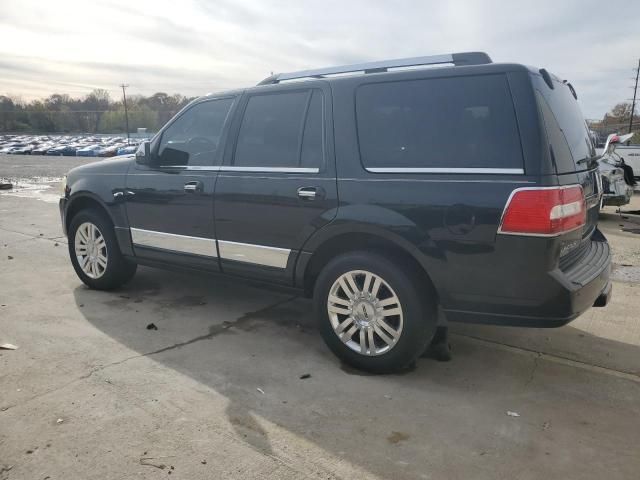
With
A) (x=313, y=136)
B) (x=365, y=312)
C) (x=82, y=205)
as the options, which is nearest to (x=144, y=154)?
(x=82, y=205)

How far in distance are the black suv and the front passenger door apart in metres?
0.02

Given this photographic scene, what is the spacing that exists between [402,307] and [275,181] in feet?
4.40

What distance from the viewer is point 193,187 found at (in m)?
4.48

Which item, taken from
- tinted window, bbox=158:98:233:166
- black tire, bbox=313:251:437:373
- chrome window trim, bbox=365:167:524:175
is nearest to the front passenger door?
tinted window, bbox=158:98:233:166

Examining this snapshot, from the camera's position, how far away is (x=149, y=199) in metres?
4.86

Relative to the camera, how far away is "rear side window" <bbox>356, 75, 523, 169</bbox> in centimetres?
308

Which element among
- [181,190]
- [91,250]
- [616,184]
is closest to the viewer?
[181,190]

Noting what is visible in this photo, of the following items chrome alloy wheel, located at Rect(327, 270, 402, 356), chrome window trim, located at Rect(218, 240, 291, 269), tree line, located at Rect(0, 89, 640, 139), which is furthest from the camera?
tree line, located at Rect(0, 89, 640, 139)

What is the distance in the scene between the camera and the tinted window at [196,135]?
4488 millimetres

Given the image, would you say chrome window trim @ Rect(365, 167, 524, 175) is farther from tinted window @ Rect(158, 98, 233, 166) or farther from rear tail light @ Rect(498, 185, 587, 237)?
tinted window @ Rect(158, 98, 233, 166)

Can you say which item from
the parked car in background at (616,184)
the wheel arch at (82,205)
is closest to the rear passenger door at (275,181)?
the wheel arch at (82,205)

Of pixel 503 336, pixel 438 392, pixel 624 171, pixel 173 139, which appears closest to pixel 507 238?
pixel 438 392

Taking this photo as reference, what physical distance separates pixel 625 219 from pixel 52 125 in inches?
5697

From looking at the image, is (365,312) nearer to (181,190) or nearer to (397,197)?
(397,197)
